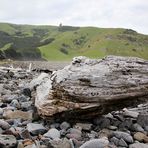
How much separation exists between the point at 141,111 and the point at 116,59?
2.64 meters

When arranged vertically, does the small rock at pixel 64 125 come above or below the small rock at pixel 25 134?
above

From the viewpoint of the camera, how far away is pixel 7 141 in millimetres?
8547

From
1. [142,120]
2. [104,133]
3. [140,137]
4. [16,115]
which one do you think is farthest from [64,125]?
[142,120]

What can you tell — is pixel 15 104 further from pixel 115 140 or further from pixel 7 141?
pixel 7 141

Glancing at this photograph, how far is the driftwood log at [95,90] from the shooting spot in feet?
34.7

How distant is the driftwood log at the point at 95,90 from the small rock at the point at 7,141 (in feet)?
6.64

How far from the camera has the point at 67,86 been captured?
10.7 metres

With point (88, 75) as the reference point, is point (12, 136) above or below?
below

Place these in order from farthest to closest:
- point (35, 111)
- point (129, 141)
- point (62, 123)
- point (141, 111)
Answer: point (141, 111), point (35, 111), point (62, 123), point (129, 141)

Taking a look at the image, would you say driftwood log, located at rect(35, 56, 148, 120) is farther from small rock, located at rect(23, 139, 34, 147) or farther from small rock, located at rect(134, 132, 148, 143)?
small rock, located at rect(23, 139, 34, 147)

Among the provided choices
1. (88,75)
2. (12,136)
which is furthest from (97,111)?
(12,136)

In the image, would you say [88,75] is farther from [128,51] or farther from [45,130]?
[128,51]

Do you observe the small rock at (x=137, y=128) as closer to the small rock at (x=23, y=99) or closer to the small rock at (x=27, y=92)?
the small rock at (x=23, y=99)

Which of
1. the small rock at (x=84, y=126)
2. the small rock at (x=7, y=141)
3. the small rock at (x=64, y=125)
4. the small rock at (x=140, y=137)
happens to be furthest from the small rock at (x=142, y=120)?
the small rock at (x=7, y=141)
